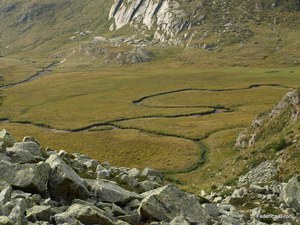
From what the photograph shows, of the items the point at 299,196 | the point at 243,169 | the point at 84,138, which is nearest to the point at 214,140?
the point at 84,138

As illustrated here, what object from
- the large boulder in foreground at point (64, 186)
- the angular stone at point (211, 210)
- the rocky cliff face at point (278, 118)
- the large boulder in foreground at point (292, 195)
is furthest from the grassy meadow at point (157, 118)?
the large boulder in foreground at point (64, 186)

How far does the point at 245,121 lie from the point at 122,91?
82092mm

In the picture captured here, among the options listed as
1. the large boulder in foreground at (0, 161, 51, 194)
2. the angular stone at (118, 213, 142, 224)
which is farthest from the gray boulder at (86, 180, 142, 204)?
the large boulder in foreground at (0, 161, 51, 194)

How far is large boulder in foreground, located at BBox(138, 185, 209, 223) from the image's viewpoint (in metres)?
20.2

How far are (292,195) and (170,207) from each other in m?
10.5

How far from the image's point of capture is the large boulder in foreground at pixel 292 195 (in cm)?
2652

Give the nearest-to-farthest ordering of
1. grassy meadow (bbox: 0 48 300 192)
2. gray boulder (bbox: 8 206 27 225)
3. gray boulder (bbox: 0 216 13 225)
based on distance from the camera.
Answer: gray boulder (bbox: 0 216 13 225)
gray boulder (bbox: 8 206 27 225)
grassy meadow (bbox: 0 48 300 192)

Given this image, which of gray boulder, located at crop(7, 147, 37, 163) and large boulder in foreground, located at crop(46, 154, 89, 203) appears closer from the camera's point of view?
large boulder in foreground, located at crop(46, 154, 89, 203)

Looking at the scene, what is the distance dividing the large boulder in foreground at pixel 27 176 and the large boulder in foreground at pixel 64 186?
53cm

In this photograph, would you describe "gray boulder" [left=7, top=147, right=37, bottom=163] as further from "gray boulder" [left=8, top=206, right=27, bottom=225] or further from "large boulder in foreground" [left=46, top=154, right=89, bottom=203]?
"gray boulder" [left=8, top=206, right=27, bottom=225]

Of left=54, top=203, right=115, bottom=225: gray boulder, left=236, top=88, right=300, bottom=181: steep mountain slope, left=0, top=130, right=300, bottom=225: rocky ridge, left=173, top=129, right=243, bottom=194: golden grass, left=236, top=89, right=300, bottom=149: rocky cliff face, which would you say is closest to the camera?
left=0, top=130, right=300, bottom=225: rocky ridge

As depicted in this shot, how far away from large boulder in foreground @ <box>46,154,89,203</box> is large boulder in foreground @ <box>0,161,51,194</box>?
0.53 metres

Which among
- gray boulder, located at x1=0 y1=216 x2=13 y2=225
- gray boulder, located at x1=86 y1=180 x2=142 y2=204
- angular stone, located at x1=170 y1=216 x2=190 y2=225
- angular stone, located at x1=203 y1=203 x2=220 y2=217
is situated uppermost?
gray boulder, located at x1=0 y1=216 x2=13 y2=225

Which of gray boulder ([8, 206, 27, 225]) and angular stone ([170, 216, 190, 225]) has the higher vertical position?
gray boulder ([8, 206, 27, 225])
